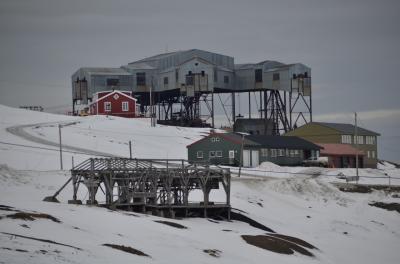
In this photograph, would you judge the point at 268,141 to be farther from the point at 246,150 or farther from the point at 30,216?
the point at 30,216

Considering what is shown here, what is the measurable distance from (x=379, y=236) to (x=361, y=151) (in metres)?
56.9

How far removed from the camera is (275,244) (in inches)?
2026

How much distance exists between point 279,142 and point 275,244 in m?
57.3

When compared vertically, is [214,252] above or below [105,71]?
below

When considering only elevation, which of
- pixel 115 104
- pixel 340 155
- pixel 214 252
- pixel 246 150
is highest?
pixel 115 104

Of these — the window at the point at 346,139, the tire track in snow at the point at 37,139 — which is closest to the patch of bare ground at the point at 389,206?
the tire track in snow at the point at 37,139

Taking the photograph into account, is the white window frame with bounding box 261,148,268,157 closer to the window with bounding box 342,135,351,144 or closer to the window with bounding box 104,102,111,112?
the window with bounding box 342,135,351,144

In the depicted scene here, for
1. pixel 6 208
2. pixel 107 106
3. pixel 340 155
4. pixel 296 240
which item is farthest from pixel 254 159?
pixel 6 208

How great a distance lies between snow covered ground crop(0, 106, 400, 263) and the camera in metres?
39.5

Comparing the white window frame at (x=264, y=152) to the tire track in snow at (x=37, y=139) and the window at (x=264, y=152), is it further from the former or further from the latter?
the tire track in snow at (x=37, y=139)

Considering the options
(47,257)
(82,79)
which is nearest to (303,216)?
(47,257)

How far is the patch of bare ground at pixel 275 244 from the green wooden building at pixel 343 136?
71.0 meters

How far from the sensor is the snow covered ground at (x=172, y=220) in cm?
3947

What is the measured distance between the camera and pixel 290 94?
145m
